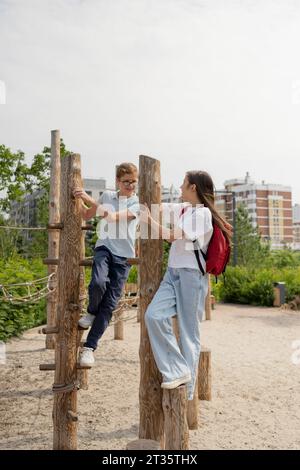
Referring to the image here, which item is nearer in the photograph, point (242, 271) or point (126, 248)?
point (126, 248)

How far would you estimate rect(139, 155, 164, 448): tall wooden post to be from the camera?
3297 millimetres

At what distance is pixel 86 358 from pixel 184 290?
2.90 feet

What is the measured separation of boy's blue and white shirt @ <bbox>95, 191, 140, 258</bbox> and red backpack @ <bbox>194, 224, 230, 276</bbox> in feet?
2.07

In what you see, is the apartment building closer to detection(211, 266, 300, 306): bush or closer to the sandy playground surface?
detection(211, 266, 300, 306): bush

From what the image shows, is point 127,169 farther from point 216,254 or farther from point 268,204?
point 268,204

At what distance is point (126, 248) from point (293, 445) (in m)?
2.11

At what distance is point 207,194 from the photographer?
3.16 meters

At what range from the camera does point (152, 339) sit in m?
3.03

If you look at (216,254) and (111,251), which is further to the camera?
(111,251)

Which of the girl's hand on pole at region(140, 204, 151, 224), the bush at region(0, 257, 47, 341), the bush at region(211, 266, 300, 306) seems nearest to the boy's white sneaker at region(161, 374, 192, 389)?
the girl's hand on pole at region(140, 204, 151, 224)

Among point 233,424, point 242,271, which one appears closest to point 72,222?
point 233,424

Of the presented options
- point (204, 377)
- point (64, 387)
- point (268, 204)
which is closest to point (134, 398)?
point (204, 377)
